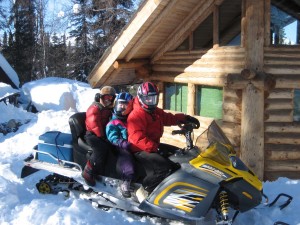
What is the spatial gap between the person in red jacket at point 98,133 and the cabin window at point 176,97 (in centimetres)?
374

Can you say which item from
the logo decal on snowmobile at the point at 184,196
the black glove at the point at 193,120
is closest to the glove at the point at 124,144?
the logo decal on snowmobile at the point at 184,196

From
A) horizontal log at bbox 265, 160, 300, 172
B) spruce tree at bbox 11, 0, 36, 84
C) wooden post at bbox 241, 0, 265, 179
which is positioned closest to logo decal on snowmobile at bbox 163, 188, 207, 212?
wooden post at bbox 241, 0, 265, 179

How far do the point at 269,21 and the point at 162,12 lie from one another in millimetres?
2152

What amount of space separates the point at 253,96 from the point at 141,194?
3483 mm

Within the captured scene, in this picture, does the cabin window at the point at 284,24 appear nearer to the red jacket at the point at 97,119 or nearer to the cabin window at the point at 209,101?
the cabin window at the point at 209,101

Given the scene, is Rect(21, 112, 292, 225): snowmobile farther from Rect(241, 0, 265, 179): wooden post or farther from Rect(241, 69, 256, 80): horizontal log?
Rect(241, 69, 256, 80): horizontal log

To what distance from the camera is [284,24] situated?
7012 millimetres

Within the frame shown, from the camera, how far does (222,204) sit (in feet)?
12.5

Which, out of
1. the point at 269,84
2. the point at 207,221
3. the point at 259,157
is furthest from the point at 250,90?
the point at 207,221

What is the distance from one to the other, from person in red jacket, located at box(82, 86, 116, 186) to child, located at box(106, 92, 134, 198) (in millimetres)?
147

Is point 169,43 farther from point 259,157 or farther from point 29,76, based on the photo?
point 29,76

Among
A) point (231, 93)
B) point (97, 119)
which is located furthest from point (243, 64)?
point (97, 119)

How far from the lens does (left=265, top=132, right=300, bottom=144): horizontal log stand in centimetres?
700

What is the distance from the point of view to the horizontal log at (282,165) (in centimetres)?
702
